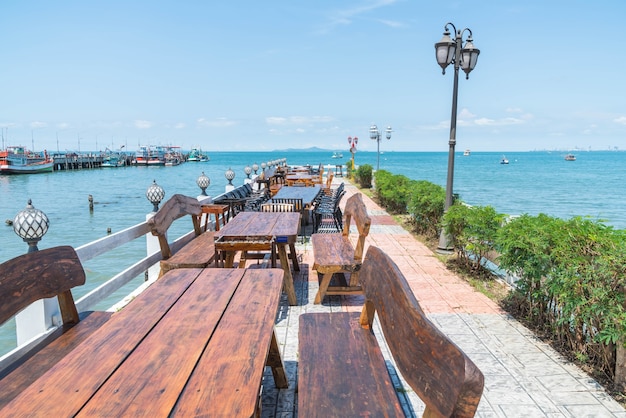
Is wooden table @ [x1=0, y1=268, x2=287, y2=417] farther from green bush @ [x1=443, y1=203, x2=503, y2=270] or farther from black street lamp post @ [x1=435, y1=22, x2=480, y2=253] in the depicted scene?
black street lamp post @ [x1=435, y1=22, x2=480, y2=253]

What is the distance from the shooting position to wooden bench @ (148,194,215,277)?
14.8 ft

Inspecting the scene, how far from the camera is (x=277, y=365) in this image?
299cm

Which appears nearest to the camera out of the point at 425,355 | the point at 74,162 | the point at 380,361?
the point at 425,355

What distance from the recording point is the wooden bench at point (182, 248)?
14.8 feet

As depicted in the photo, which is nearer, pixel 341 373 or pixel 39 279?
pixel 341 373

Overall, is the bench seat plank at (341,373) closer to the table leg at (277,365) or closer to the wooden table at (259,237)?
the table leg at (277,365)

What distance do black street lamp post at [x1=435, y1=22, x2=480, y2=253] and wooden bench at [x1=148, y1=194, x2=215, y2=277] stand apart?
3929 mm

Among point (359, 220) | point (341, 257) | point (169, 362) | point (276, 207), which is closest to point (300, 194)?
point (276, 207)

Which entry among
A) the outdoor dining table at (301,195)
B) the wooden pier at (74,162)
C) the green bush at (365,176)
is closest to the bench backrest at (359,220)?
the outdoor dining table at (301,195)

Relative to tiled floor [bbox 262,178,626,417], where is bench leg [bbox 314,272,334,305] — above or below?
above

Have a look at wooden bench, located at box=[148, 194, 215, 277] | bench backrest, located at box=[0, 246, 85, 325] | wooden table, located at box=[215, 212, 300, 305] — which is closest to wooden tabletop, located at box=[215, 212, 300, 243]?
wooden table, located at box=[215, 212, 300, 305]

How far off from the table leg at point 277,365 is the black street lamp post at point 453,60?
4.61 m

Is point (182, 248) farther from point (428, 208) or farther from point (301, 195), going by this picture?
point (428, 208)

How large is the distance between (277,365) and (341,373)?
2.91 feet
